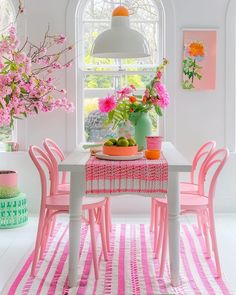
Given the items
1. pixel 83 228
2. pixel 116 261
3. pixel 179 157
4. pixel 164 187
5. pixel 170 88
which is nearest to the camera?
pixel 164 187

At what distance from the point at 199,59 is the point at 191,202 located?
1.99 meters

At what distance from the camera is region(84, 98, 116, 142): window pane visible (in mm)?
5152

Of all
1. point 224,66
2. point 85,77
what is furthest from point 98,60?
point 224,66

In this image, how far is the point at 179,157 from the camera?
3311mm

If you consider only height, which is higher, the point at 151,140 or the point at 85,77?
the point at 85,77

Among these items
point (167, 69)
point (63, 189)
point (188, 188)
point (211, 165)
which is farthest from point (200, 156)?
point (167, 69)

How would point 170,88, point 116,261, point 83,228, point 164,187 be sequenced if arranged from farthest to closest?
point 170,88 → point 83,228 → point 116,261 → point 164,187

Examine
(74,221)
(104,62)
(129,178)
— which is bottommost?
(74,221)

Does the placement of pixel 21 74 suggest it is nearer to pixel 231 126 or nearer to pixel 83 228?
pixel 83 228

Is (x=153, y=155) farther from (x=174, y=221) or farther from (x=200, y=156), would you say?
(x=200, y=156)

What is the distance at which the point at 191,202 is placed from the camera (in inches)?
134

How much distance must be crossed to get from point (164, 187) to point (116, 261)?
2.91 ft

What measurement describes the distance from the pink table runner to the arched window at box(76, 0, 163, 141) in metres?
2.22

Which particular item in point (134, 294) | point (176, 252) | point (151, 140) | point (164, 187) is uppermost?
point (151, 140)
